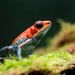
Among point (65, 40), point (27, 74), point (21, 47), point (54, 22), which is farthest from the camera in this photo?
point (54, 22)

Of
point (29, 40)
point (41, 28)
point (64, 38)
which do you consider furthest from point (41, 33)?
point (64, 38)

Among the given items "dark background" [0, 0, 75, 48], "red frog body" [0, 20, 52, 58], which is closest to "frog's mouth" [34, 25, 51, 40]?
"red frog body" [0, 20, 52, 58]

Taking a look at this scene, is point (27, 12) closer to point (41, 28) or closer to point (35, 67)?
point (41, 28)

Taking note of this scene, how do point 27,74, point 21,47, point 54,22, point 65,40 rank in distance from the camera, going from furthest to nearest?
point 54,22
point 65,40
point 21,47
point 27,74

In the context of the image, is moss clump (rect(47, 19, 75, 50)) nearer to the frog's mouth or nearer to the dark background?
the frog's mouth

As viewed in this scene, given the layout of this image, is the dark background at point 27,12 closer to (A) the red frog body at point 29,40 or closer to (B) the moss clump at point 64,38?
(B) the moss clump at point 64,38

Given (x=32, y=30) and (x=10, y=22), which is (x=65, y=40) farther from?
(x=10, y=22)

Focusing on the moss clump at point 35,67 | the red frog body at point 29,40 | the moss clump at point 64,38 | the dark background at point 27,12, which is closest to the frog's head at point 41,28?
the red frog body at point 29,40

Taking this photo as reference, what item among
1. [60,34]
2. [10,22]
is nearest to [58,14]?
[10,22]
